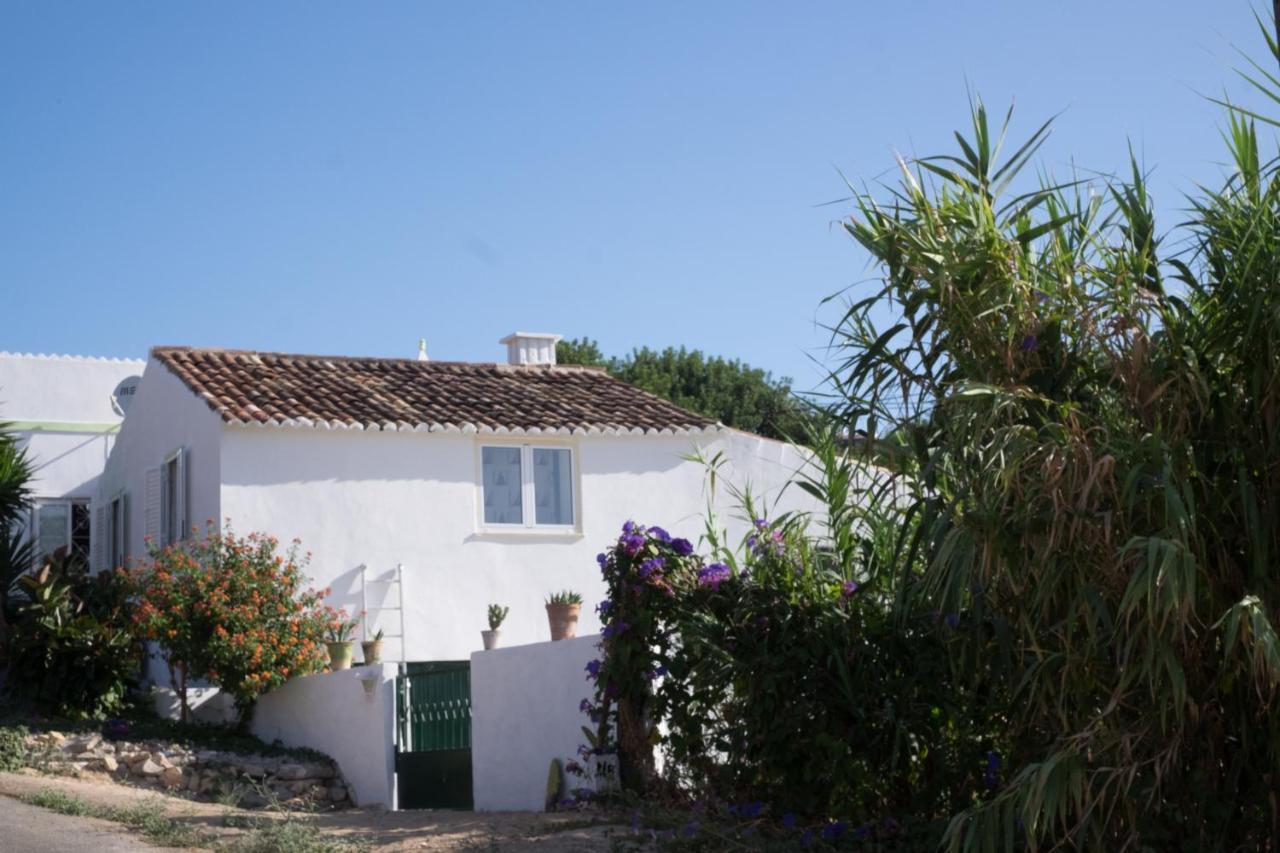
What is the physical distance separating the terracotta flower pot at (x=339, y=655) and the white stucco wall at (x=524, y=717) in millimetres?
3976

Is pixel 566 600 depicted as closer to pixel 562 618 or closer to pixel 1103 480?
pixel 562 618

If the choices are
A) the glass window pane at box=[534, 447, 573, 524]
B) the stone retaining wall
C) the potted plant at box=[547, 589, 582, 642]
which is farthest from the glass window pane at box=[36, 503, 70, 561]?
the potted plant at box=[547, 589, 582, 642]

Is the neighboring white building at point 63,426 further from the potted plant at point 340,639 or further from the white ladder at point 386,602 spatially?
the potted plant at point 340,639

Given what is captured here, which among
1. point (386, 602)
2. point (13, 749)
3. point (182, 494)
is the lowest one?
point (13, 749)

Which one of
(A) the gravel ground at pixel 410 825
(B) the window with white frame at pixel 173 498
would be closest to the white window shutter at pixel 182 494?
(B) the window with white frame at pixel 173 498

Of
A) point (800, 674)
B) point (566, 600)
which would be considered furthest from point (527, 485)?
point (800, 674)

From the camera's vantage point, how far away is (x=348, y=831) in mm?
10398

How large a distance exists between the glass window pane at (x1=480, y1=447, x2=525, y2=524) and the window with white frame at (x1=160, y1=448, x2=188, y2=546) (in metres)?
4.02

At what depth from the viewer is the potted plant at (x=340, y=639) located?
1700 centimetres

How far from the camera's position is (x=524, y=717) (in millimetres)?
12422

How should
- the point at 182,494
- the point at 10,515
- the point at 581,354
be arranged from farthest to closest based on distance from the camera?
the point at 581,354, the point at 10,515, the point at 182,494

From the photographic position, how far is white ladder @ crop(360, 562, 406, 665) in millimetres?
18547

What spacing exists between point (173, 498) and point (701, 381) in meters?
24.8

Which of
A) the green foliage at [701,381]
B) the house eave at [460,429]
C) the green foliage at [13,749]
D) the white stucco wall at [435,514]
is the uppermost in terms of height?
the green foliage at [701,381]
